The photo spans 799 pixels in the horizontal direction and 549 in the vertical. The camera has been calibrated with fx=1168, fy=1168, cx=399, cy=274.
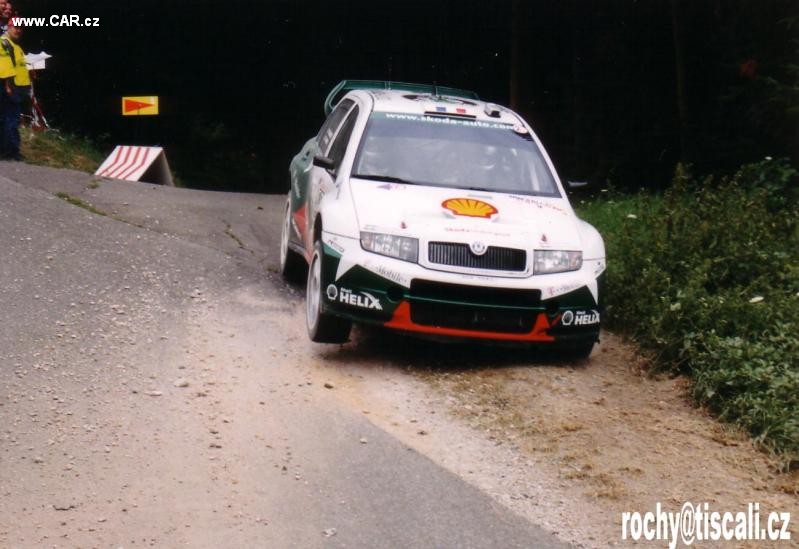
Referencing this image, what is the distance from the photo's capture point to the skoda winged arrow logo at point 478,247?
8.11m

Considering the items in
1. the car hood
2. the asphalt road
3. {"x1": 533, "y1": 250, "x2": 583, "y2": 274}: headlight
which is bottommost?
the asphalt road

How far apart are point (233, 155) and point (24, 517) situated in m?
23.9

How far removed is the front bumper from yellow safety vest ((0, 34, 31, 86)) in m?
10.3

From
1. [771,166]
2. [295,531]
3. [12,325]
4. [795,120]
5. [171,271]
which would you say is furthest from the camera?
[795,120]

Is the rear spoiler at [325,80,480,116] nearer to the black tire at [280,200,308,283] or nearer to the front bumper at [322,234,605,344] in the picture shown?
the black tire at [280,200,308,283]

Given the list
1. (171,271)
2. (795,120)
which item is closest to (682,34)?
(795,120)

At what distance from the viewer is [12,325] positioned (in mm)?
8602

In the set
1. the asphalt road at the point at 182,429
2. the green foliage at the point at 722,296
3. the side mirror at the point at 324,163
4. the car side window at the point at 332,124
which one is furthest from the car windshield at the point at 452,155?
the asphalt road at the point at 182,429

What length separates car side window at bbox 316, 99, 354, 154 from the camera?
10484 mm

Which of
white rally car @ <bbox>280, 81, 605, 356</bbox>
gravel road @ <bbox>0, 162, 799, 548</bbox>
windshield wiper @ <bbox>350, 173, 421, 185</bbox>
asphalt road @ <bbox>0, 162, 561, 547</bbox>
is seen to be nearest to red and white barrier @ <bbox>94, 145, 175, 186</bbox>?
asphalt road @ <bbox>0, 162, 561, 547</bbox>

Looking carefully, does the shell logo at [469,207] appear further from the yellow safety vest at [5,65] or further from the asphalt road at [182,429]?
the yellow safety vest at [5,65]

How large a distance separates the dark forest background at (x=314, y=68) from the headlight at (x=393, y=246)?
37.3 feet

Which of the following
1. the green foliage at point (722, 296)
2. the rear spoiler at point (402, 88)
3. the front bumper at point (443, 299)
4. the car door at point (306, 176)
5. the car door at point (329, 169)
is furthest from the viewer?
the rear spoiler at point (402, 88)

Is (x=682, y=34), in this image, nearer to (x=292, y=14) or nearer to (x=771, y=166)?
(x=771, y=166)
